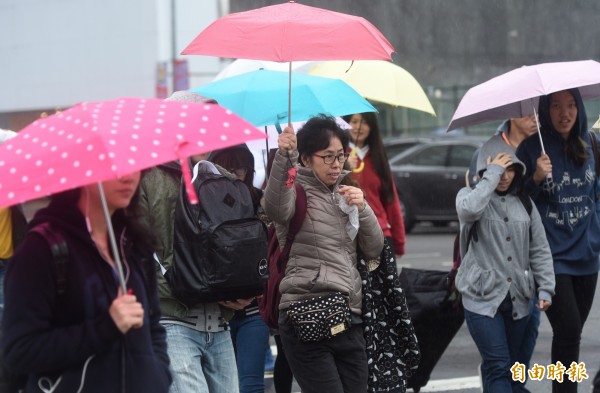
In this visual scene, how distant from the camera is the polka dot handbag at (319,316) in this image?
4938 mm

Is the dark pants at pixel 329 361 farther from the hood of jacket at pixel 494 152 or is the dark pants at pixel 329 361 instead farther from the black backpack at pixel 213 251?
the hood of jacket at pixel 494 152

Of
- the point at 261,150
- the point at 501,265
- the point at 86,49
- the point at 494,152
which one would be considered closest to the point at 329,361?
the point at 501,265

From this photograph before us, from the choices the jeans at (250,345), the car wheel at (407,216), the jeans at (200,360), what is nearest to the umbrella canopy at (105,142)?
the jeans at (200,360)

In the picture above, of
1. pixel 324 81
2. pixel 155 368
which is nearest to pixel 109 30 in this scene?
pixel 324 81

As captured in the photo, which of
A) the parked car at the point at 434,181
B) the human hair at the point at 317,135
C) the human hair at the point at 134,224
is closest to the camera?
the human hair at the point at 134,224

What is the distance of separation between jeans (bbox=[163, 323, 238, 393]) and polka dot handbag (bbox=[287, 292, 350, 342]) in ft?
1.14

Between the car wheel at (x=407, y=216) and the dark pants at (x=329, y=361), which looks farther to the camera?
the car wheel at (x=407, y=216)

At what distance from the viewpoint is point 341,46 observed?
16.5ft

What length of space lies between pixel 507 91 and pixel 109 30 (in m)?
22.8

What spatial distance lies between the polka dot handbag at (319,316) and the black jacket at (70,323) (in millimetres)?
1698

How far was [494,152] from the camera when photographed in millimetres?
6125

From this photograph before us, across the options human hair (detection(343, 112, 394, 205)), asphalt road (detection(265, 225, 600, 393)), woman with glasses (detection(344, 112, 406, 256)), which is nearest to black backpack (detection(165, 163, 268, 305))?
woman with glasses (detection(344, 112, 406, 256))

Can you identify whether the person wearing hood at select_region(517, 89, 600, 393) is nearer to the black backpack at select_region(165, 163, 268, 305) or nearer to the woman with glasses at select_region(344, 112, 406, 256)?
the woman with glasses at select_region(344, 112, 406, 256)

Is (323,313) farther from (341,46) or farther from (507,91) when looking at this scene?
(507,91)
